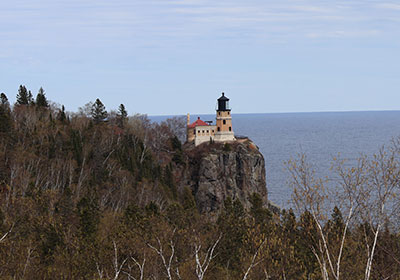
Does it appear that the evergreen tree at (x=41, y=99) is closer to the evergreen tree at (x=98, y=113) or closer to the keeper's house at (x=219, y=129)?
the evergreen tree at (x=98, y=113)

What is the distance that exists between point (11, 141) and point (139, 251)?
45.8 m

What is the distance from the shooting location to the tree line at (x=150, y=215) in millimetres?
21328

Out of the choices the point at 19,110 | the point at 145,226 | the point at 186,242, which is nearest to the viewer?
the point at 186,242

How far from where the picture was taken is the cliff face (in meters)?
87.5

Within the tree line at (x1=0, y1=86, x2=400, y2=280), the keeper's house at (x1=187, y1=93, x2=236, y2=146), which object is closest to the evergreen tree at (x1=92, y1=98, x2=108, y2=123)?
the tree line at (x1=0, y1=86, x2=400, y2=280)

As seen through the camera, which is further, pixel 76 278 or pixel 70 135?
pixel 70 135

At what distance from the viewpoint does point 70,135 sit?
80.5m

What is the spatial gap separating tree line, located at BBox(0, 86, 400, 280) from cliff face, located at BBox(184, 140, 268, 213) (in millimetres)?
2244

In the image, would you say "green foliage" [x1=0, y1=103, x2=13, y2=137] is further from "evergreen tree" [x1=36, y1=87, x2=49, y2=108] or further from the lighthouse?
the lighthouse

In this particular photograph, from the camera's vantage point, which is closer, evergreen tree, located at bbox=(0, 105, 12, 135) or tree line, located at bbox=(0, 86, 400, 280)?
tree line, located at bbox=(0, 86, 400, 280)

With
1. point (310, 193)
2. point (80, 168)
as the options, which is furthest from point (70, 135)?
point (310, 193)

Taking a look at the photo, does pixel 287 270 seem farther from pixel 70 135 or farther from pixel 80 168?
pixel 70 135

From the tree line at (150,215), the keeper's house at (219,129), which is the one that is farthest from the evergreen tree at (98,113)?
the keeper's house at (219,129)

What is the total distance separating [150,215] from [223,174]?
134 feet
